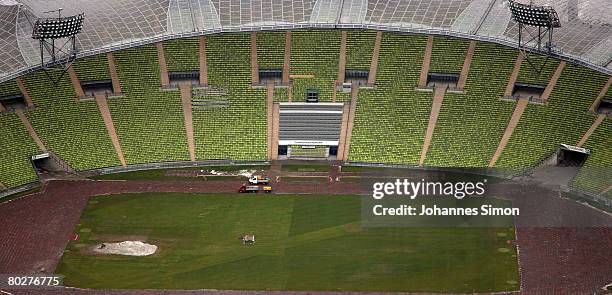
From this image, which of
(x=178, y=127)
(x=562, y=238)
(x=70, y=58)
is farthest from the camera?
(x=178, y=127)

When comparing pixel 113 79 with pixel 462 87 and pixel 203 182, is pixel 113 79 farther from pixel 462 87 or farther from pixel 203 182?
pixel 462 87

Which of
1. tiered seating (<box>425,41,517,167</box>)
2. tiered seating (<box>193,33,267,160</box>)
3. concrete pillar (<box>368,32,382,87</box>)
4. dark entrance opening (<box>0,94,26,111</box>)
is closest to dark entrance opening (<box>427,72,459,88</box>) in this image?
tiered seating (<box>425,41,517,167</box>)

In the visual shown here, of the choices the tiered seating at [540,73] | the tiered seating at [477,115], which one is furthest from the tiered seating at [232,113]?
the tiered seating at [540,73]

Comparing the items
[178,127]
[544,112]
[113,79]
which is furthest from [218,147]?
[544,112]

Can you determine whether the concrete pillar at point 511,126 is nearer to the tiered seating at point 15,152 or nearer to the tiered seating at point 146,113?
the tiered seating at point 146,113

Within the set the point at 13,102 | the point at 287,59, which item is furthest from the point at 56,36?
the point at 287,59

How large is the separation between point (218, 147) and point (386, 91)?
1710 cm

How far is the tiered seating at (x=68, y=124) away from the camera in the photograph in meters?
98.6

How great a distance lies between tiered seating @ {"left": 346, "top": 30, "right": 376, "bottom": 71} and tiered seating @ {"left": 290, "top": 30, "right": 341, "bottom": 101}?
45.5 inches

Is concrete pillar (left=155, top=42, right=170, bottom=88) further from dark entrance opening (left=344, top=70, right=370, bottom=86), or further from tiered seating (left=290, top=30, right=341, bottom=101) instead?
dark entrance opening (left=344, top=70, right=370, bottom=86)

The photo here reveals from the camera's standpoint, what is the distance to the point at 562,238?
87.5m

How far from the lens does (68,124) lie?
100 metres

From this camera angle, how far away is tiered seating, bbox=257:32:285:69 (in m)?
105

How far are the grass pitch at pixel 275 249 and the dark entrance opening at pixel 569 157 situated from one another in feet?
37.3
